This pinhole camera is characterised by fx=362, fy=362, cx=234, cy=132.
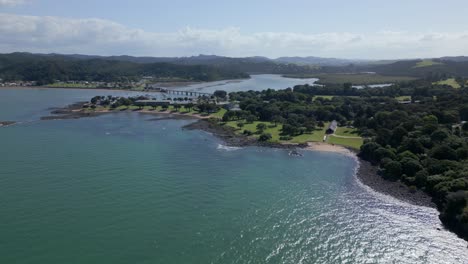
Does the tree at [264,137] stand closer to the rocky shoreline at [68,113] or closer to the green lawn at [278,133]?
the green lawn at [278,133]

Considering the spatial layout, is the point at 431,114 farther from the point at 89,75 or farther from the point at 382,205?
the point at 89,75

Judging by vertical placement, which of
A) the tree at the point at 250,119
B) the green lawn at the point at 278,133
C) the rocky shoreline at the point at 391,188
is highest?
the tree at the point at 250,119

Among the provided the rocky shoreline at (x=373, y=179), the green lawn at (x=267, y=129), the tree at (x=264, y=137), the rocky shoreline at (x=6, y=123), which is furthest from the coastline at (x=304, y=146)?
the rocky shoreline at (x=6, y=123)

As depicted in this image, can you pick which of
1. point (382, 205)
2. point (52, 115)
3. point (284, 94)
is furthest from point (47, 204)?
point (284, 94)

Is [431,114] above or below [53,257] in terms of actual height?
above

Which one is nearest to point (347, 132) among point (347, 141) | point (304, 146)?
point (347, 141)
